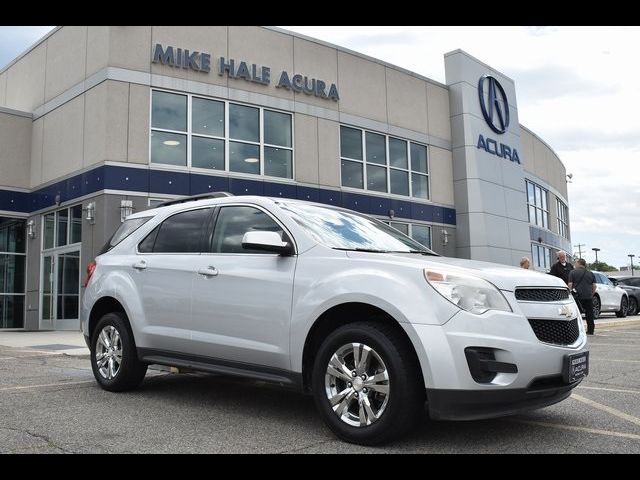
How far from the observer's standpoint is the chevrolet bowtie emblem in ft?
14.5

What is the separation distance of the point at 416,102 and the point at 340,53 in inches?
156

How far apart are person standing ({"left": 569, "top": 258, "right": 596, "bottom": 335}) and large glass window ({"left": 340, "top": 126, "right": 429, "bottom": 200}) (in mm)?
8725

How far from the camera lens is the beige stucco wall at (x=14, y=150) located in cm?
1880

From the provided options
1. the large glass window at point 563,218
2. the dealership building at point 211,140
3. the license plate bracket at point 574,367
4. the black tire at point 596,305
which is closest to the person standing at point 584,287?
the black tire at point 596,305

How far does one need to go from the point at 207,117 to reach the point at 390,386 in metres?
14.8

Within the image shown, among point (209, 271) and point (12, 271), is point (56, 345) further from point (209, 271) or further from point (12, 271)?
point (12, 271)

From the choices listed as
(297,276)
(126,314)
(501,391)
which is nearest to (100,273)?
Result: (126,314)

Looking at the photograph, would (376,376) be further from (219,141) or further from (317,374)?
(219,141)

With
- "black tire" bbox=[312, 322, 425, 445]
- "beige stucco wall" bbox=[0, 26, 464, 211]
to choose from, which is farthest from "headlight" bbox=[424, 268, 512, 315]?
"beige stucco wall" bbox=[0, 26, 464, 211]

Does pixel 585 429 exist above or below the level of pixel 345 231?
below

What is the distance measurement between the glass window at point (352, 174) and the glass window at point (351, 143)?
0.26 meters

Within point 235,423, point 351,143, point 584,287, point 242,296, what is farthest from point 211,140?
point 235,423

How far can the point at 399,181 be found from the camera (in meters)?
22.7

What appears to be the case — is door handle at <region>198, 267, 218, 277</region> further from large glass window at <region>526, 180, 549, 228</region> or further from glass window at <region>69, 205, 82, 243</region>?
large glass window at <region>526, 180, 549, 228</region>
